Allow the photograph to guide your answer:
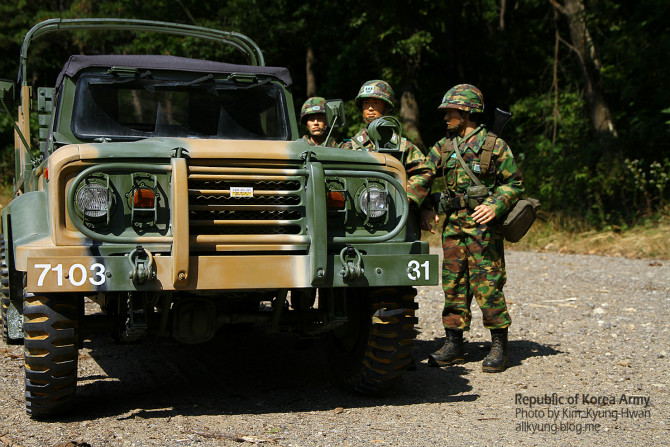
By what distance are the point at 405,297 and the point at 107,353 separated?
2.87 meters

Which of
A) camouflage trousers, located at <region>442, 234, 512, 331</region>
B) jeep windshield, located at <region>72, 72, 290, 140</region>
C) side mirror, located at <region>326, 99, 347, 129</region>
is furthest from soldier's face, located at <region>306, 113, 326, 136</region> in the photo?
camouflage trousers, located at <region>442, 234, 512, 331</region>

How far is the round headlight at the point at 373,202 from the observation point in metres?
5.00

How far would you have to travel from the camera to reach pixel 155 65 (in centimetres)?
608

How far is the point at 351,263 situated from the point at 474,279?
1.79 m

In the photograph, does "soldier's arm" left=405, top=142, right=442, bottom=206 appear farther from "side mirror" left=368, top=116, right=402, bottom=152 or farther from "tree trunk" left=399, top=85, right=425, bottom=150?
"tree trunk" left=399, top=85, right=425, bottom=150

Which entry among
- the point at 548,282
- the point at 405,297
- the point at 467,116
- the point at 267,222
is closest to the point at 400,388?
the point at 405,297

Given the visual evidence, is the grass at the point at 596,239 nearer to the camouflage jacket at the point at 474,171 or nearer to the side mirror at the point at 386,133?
the camouflage jacket at the point at 474,171

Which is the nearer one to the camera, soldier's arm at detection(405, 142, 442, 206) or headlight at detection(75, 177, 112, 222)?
headlight at detection(75, 177, 112, 222)

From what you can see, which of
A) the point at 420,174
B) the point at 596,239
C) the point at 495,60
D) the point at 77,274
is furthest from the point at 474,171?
the point at 495,60

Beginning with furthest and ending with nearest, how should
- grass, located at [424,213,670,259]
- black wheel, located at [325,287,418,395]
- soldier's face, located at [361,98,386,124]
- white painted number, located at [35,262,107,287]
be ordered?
grass, located at [424,213,670,259] < soldier's face, located at [361,98,386,124] < black wheel, located at [325,287,418,395] < white painted number, located at [35,262,107,287]

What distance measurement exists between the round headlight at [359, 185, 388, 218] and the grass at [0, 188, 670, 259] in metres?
9.02

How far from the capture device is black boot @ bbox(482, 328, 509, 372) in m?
6.25

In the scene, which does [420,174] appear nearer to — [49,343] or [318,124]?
[318,124]

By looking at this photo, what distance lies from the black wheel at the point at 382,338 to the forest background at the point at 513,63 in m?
8.74
